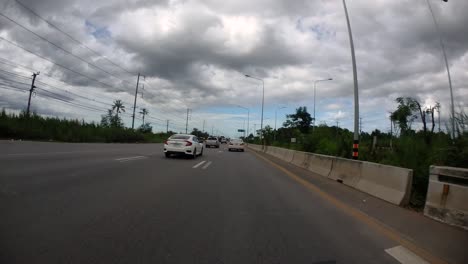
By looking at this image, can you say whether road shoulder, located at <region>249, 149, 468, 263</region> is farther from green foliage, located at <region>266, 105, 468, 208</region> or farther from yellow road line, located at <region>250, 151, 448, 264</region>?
green foliage, located at <region>266, 105, 468, 208</region>

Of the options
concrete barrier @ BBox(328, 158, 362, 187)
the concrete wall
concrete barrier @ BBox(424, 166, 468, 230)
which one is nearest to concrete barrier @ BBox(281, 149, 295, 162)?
the concrete wall

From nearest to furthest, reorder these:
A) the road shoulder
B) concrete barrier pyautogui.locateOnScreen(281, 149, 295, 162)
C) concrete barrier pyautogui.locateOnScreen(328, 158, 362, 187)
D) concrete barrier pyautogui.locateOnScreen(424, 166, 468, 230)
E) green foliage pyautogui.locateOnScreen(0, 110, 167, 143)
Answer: the road shoulder, concrete barrier pyautogui.locateOnScreen(424, 166, 468, 230), concrete barrier pyautogui.locateOnScreen(328, 158, 362, 187), concrete barrier pyautogui.locateOnScreen(281, 149, 295, 162), green foliage pyautogui.locateOnScreen(0, 110, 167, 143)

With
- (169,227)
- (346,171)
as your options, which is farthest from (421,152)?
(169,227)

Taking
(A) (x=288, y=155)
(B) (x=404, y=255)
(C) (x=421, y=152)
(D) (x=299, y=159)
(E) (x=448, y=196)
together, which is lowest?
(B) (x=404, y=255)

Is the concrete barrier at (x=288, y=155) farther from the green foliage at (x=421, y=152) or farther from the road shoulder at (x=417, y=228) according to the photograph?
the road shoulder at (x=417, y=228)

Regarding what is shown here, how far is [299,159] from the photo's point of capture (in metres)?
20.5

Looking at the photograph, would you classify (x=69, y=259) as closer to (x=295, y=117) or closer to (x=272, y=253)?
(x=272, y=253)

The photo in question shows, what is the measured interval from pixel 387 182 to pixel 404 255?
4.37m

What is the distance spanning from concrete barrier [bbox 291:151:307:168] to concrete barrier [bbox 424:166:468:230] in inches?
473

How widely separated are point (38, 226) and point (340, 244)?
423 centimetres

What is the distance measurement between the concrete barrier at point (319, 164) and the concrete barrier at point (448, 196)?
693 cm

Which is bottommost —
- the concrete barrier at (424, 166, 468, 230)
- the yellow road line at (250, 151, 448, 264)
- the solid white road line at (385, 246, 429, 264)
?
the solid white road line at (385, 246, 429, 264)

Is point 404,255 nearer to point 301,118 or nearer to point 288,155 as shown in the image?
point 288,155

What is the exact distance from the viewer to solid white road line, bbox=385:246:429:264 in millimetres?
3982
